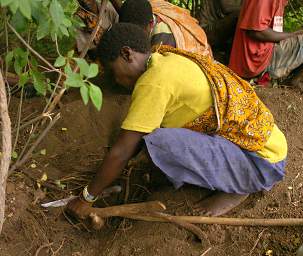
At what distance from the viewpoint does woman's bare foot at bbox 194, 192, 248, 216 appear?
255 centimetres

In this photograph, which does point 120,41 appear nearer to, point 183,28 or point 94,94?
point 94,94

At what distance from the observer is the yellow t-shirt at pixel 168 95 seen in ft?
7.10

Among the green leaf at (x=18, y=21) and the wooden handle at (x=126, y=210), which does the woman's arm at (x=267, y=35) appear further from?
the green leaf at (x=18, y=21)

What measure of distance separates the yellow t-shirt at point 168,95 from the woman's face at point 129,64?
0.20 feet

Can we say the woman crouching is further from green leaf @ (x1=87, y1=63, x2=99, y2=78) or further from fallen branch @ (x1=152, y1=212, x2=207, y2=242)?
green leaf @ (x1=87, y1=63, x2=99, y2=78)

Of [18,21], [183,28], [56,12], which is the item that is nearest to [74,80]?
[56,12]

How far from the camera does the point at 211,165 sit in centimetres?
242

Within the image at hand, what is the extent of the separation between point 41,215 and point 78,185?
12.9 inches

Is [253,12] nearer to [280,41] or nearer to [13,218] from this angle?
[280,41]

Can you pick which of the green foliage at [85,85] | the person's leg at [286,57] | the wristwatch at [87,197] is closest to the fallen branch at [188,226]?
the wristwatch at [87,197]

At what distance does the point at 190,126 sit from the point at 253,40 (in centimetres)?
148

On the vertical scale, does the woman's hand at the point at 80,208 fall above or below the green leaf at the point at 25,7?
below

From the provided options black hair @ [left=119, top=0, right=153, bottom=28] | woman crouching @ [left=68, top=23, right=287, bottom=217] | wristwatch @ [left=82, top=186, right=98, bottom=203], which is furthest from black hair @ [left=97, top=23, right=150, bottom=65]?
black hair @ [left=119, top=0, right=153, bottom=28]

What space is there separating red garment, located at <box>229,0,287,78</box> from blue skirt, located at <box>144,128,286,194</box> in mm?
1317
